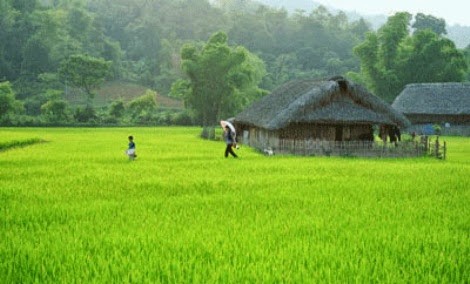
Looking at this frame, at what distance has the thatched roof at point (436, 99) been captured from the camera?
4559 cm

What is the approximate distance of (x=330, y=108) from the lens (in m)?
25.6

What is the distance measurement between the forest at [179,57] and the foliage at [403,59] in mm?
111

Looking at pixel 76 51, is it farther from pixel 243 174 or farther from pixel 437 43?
pixel 243 174

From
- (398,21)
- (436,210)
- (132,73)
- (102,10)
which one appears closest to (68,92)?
(132,73)

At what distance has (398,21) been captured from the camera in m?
53.5

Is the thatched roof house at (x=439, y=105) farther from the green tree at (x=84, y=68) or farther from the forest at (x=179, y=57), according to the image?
the green tree at (x=84, y=68)

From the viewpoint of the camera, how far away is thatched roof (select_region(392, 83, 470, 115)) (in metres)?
45.6

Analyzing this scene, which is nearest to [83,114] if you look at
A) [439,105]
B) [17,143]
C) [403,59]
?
[17,143]

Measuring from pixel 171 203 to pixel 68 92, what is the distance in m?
68.6

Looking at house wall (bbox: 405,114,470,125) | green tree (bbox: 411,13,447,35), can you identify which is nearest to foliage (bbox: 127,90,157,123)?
house wall (bbox: 405,114,470,125)

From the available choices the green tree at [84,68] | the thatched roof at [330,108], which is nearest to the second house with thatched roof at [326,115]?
the thatched roof at [330,108]

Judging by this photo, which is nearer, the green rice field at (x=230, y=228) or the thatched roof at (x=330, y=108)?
the green rice field at (x=230, y=228)

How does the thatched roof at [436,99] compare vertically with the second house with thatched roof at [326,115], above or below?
above

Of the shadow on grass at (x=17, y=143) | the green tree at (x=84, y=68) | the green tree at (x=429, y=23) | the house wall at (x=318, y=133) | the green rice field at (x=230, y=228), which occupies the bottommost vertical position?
the green rice field at (x=230, y=228)
